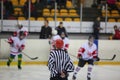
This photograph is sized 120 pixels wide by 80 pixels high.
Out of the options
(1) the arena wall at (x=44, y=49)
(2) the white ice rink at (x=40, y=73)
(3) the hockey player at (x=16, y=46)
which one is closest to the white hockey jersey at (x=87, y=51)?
(2) the white ice rink at (x=40, y=73)

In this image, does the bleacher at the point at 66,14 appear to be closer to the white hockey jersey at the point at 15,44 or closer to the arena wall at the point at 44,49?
the arena wall at the point at 44,49

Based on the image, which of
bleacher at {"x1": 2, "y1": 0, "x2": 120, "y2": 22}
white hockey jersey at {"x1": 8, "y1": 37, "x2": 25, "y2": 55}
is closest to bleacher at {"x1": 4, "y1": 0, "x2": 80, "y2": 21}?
bleacher at {"x1": 2, "y1": 0, "x2": 120, "y2": 22}

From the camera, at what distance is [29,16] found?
54.7 feet

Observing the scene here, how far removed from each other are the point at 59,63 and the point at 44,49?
25.0 feet

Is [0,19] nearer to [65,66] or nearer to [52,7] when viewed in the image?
[52,7]

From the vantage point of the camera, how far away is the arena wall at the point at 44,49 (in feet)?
45.9

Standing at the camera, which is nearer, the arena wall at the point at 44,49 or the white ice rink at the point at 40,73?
the white ice rink at the point at 40,73

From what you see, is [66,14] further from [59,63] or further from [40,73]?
[59,63]

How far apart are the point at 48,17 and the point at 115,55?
12.3 ft

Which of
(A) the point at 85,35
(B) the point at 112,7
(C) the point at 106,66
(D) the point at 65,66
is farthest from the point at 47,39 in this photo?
(D) the point at 65,66

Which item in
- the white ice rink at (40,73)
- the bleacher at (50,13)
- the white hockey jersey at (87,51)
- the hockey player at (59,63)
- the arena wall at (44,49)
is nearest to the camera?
the hockey player at (59,63)

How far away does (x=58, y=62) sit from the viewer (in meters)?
6.59

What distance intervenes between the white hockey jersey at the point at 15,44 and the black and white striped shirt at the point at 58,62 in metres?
6.10

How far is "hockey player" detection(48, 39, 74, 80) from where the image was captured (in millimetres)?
6551
